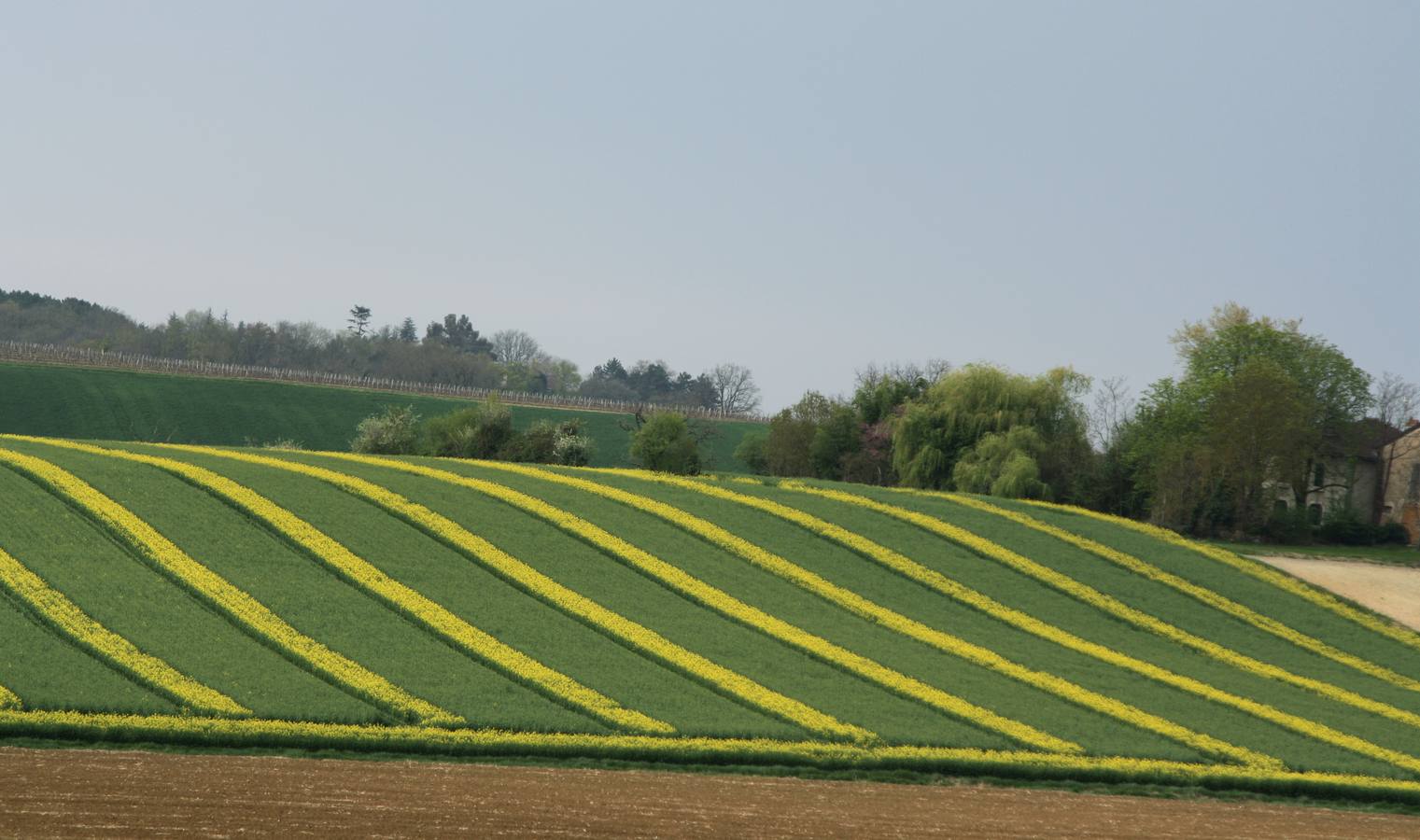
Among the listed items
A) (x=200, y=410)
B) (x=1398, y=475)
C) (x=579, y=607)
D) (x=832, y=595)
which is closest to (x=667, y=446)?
(x=832, y=595)

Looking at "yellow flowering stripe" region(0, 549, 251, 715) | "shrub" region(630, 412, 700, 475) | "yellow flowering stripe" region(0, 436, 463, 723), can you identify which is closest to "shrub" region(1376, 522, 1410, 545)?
"shrub" region(630, 412, 700, 475)

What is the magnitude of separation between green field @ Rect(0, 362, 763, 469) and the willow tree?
2466 centimetres

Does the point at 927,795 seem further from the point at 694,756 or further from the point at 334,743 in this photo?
the point at 334,743

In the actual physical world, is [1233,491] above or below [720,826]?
above

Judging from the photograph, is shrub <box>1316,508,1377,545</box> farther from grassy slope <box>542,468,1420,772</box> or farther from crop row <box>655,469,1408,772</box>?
crop row <box>655,469,1408,772</box>

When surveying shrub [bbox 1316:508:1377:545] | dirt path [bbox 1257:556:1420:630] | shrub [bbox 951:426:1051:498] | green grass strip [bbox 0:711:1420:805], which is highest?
shrub [bbox 951:426:1051:498]

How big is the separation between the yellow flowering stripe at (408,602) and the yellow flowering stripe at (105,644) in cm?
604

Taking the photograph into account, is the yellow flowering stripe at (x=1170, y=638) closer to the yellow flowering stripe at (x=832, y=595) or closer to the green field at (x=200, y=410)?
the yellow flowering stripe at (x=832, y=595)

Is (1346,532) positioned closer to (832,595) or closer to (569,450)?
(832,595)

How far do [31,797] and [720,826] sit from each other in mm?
9442

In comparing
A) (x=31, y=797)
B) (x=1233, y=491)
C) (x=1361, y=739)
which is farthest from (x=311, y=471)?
(x=1233, y=491)

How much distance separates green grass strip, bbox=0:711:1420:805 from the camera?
22.7 m

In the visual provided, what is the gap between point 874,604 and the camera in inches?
1459

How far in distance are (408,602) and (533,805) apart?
1296 centimetres
